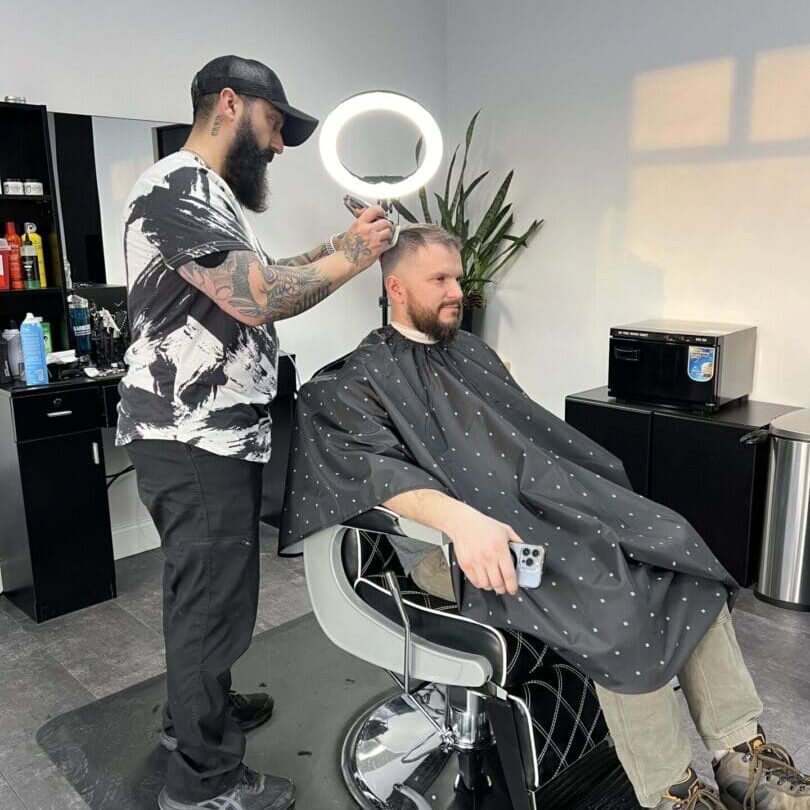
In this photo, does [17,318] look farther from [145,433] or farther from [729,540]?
[729,540]

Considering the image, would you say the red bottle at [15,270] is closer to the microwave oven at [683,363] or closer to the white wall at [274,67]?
the white wall at [274,67]

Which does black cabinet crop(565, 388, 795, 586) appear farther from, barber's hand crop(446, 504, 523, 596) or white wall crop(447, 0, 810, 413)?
barber's hand crop(446, 504, 523, 596)

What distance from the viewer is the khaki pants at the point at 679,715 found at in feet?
4.39

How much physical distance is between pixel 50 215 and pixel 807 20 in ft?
8.58

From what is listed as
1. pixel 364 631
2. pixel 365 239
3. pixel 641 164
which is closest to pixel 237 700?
pixel 364 631

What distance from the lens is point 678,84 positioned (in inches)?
120

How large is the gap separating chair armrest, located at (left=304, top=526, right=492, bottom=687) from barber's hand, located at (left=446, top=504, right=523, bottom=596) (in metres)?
0.18

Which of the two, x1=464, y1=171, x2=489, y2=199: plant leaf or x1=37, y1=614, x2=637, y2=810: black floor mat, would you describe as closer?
x1=37, y1=614, x2=637, y2=810: black floor mat

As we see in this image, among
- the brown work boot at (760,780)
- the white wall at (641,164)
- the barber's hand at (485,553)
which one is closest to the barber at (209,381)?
the barber's hand at (485,553)

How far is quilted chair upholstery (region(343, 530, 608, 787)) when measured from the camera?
1398 mm

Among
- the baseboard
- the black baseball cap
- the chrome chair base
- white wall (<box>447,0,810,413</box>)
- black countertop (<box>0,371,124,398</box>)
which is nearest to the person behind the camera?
the black baseball cap

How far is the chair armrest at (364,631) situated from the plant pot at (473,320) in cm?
233

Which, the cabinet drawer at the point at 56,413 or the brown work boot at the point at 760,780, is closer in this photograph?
the brown work boot at the point at 760,780

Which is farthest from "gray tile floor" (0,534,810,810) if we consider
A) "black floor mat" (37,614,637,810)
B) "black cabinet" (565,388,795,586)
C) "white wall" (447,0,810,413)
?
"white wall" (447,0,810,413)
